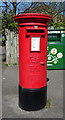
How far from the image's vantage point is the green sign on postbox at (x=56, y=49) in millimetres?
7344

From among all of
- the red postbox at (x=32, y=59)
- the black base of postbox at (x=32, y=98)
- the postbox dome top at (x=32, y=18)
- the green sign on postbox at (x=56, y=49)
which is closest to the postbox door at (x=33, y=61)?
the red postbox at (x=32, y=59)

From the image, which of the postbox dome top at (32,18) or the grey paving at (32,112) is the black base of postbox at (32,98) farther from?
the postbox dome top at (32,18)

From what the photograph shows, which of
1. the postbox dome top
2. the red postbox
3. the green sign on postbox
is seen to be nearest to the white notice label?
the red postbox

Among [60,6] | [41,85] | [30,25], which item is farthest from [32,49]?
[60,6]

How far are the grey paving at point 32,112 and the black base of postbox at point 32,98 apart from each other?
0.10 metres

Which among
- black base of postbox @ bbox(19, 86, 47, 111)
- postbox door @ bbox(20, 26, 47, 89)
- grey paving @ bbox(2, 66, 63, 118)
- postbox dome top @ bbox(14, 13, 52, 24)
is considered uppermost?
postbox dome top @ bbox(14, 13, 52, 24)

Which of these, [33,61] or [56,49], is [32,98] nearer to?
[33,61]

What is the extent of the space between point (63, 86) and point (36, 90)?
1957 millimetres

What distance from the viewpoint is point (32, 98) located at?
3494 millimetres

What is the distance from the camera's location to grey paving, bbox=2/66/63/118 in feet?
11.2

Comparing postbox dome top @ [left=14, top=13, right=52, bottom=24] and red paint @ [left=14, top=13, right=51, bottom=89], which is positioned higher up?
postbox dome top @ [left=14, top=13, right=52, bottom=24]

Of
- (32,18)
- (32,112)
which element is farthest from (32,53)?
(32,112)

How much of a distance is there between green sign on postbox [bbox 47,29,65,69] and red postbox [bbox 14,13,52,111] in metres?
3.92

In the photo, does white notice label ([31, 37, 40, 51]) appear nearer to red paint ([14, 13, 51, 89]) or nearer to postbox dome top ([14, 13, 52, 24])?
red paint ([14, 13, 51, 89])
